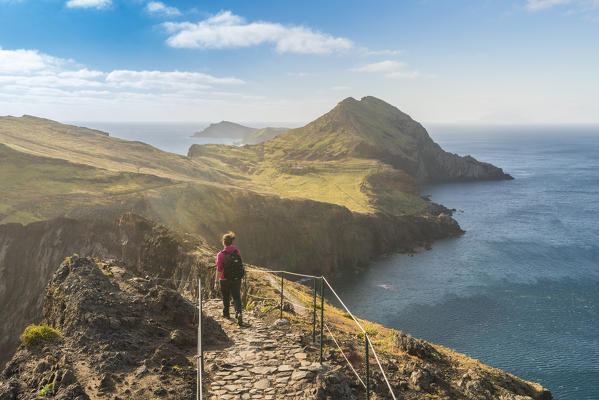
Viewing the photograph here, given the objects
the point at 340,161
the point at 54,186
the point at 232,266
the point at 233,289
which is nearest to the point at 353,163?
the point at 340,161

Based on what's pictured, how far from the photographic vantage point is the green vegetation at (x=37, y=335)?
31.5 ft

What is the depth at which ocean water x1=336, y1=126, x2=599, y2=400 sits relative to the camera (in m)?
42.3

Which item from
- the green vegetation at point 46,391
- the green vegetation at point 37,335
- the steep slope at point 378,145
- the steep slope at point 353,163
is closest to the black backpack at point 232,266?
the green vegetation at point 37,335

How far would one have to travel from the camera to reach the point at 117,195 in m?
61.8

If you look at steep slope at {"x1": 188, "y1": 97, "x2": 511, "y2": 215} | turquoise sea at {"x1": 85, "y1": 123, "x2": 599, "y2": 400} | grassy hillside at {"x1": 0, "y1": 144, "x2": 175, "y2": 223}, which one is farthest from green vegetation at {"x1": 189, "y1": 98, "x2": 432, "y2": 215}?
grassy hillside at {"x1": 0, "y1": 144, "x2": 175, "y2": 223}

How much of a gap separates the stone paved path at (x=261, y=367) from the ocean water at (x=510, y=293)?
38476 mm

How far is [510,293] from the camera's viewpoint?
5859 cm

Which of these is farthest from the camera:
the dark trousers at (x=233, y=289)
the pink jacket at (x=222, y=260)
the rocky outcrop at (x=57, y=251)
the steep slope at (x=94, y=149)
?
the steep slope at (x=94, y=149)

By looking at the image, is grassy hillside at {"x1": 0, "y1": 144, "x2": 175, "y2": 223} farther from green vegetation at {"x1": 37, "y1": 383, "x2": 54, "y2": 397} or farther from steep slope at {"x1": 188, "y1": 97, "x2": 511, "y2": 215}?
green vegetation at {"x1": 37, "y1": 383, "x2": 54, "y2": 397}

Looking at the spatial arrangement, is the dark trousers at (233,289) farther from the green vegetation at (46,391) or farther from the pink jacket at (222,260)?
the green vegetation at (46,391)

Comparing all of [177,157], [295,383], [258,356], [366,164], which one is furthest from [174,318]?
[366,164]

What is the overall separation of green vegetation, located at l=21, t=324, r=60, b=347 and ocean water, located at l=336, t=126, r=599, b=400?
1731 inches

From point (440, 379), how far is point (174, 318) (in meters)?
9.37

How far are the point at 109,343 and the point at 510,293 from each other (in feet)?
209
